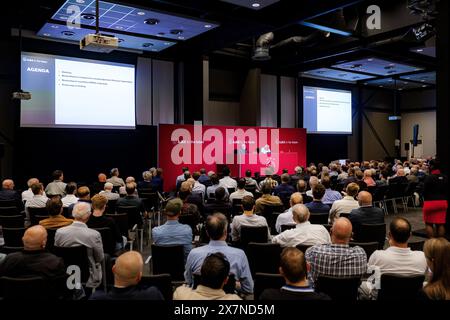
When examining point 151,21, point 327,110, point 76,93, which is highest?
point 151,21

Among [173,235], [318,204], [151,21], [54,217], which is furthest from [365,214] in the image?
[151,21]

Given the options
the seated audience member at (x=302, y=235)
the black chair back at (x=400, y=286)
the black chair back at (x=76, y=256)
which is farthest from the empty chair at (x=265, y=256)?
the black chair back at (x=76, y=256)

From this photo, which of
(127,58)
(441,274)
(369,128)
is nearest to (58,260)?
(441,274)

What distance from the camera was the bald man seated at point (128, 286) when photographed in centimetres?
229

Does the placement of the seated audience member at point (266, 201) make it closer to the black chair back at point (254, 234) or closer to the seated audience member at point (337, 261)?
the black chair back at point (254, 234)

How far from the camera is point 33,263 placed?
3.07 metres

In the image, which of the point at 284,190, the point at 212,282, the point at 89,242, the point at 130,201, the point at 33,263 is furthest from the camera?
the point at 284,190

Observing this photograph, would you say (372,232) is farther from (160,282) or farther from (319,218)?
(160,282)

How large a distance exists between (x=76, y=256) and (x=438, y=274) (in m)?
3.03

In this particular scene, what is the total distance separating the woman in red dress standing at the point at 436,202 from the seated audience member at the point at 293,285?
5127 millimetres

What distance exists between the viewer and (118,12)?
9.59 metres

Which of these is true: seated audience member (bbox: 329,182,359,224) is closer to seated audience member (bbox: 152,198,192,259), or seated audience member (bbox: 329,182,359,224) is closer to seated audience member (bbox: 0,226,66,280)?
seated audience member (bbox: 152,198,192,259)

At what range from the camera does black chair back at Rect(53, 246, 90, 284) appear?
144 inches

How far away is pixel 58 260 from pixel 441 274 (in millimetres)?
2765
